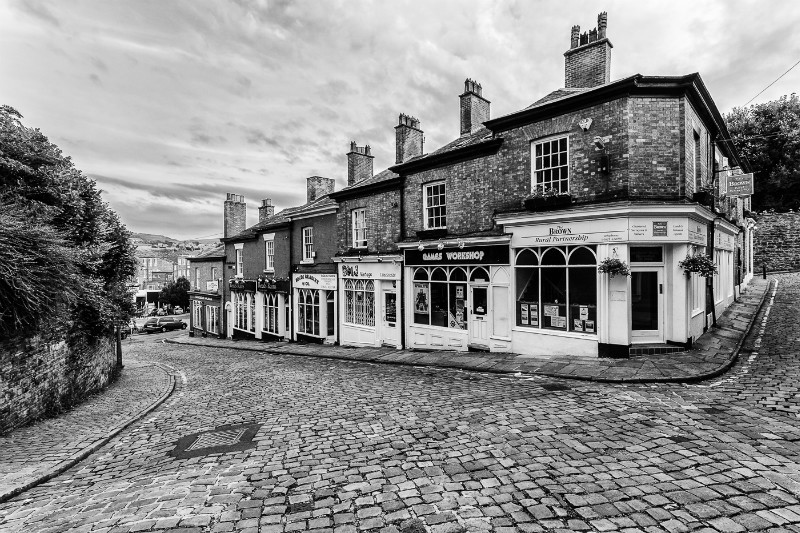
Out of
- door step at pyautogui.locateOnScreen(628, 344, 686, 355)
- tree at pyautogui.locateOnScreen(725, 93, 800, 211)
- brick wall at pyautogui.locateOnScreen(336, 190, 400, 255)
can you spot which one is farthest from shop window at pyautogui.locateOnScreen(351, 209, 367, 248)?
tree at pyautogui.locateOnScreen(725, 93, 800, 211)

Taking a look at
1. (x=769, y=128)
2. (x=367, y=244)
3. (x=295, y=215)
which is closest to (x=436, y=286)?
(x=367, y=244)

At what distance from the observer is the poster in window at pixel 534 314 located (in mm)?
12484

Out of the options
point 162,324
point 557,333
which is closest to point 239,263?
point 162,324

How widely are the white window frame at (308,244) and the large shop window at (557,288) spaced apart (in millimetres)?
12275

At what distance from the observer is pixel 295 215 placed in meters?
22.3

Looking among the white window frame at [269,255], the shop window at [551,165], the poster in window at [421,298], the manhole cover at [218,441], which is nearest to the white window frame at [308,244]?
the white window frame at [269,255]

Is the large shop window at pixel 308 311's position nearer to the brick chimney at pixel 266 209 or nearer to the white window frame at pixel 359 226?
the white window frame at pixel 359 226

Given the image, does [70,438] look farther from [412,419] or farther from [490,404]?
[490,404]

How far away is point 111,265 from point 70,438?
6865mm

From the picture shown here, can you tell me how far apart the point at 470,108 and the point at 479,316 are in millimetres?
9137

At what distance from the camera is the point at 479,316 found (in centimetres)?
1400

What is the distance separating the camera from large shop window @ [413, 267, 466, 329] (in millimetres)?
14672

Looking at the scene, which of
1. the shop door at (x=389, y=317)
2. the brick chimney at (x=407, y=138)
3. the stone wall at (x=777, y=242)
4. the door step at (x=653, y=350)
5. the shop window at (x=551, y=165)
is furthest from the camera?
the stone wall at (x=777, y=242)

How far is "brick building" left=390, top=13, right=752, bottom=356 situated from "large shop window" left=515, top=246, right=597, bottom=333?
31mm
